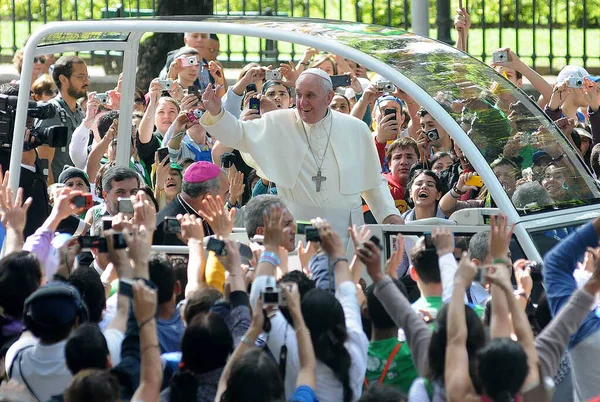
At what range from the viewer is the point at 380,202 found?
296 inches

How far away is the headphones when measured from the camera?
187 inches

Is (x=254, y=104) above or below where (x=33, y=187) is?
above

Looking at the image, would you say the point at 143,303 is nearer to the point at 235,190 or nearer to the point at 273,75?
the point at 235,190

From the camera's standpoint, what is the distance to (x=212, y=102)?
716 centimetres

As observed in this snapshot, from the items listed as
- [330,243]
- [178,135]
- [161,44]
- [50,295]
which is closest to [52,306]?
[50,295]

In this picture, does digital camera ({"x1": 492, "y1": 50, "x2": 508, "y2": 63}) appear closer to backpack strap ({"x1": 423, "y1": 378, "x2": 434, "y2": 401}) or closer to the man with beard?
the man with beard

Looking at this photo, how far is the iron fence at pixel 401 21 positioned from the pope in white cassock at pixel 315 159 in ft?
20.8

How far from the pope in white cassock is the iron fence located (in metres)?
6.35

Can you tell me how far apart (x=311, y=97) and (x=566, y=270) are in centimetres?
278

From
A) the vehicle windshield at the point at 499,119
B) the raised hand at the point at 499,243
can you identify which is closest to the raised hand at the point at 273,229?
the raised hand at the point at 499,243

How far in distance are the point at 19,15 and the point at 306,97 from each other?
937 cm

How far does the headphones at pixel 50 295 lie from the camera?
4738 mm

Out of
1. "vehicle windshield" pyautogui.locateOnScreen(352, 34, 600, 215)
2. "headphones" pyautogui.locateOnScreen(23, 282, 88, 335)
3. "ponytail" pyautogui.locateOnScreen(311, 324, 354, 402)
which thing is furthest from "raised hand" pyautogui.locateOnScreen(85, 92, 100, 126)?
"ponytail" pyautogui.locateOnScreen(311, 324, 354, 402)

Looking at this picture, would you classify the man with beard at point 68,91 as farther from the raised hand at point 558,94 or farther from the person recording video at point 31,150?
the raised hand at point 558,94
